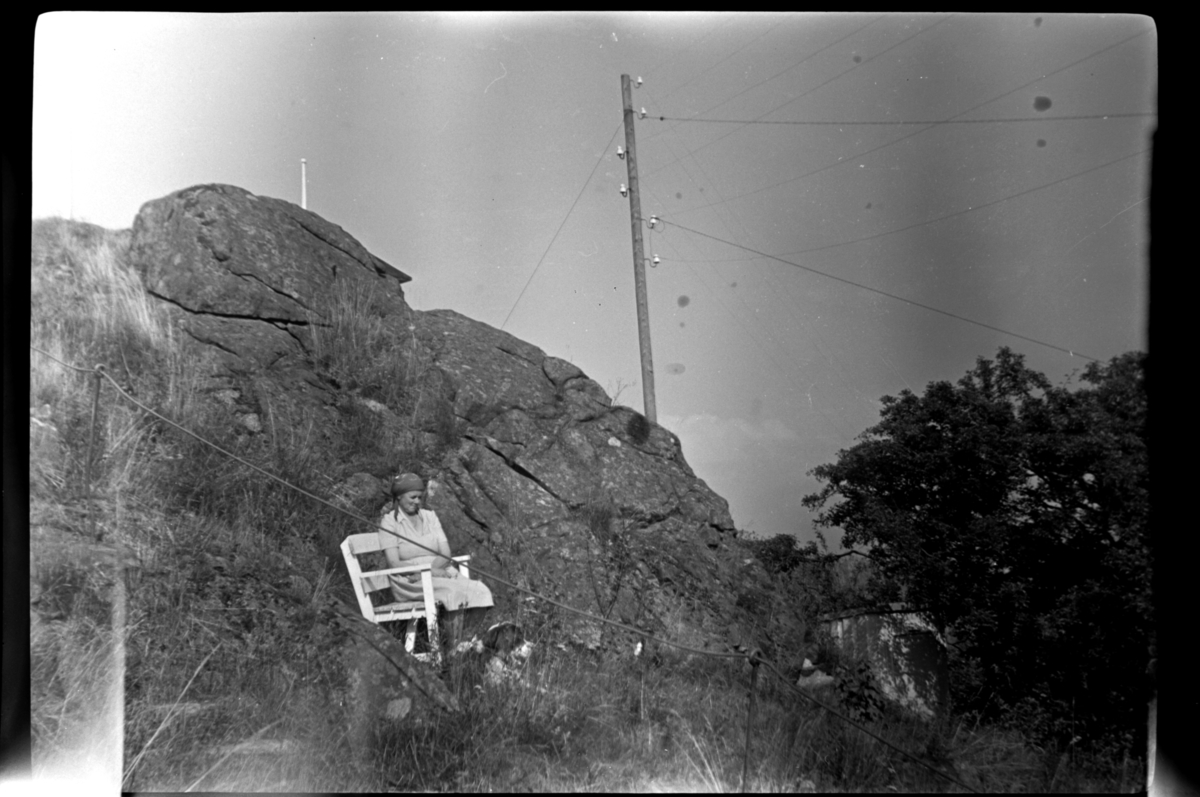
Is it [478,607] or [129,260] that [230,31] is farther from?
[478,607]

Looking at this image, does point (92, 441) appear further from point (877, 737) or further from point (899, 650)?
point (899, 650)

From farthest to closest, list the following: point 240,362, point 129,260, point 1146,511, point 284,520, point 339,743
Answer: point 129,260 → point 240,362 → point 284,520 → point 1146,511 → point 339,743

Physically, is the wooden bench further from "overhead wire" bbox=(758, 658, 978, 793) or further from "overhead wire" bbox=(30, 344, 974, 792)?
"overhead wire" bbox=(758, 658, 978, 793)

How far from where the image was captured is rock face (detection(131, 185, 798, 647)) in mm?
5746

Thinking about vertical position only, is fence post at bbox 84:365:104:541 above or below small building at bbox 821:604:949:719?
above

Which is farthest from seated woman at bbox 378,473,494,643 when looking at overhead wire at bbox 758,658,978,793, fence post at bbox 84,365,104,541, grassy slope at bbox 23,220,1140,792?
overhead wire at bbox 758,658,978,793

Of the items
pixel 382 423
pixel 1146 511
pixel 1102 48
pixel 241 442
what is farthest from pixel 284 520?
pixel 1102 48

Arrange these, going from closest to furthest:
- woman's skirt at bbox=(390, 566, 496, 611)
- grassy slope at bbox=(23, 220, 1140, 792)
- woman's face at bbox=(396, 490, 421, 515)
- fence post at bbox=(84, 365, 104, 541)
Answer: grassy slope at bbox=(23, 220, 1140, 792)
fence post at bbox=(84, 365, 104, 541)
woman's skirt at bbox=(390, 566, 496, 611)
woman's face at bbox=(396, 490, 421, 515)

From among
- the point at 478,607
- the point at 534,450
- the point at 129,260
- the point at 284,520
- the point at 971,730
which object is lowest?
the point at 971,730

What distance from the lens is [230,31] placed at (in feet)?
17.8

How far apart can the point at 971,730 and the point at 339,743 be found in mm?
3795

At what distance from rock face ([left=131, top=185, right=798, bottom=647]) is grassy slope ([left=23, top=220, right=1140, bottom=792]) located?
51cm

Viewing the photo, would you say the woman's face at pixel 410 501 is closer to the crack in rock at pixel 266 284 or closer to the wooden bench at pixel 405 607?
the wooden bench at pixel 405 607

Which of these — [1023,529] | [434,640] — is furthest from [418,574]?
[1023,529]
